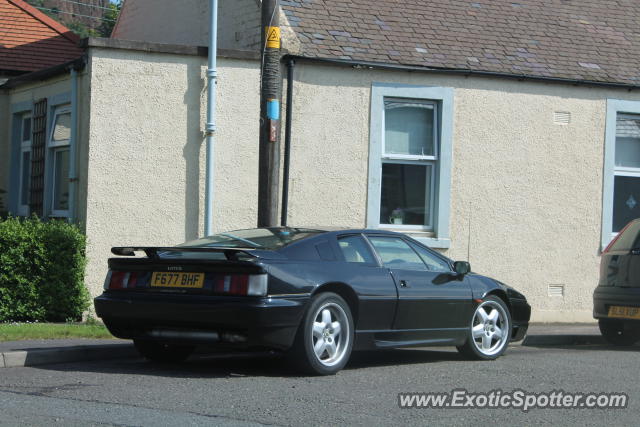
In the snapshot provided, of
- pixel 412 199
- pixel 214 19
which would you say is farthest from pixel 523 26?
pixel 214 19

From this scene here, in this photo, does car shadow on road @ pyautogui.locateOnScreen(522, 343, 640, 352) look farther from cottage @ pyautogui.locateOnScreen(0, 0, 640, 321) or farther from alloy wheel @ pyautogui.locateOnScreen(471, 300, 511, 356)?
cottage @ pyautogui.locateOnScreen(0, 0, 640, 321)

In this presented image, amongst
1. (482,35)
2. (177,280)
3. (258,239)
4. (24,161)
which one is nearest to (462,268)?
(258,239)

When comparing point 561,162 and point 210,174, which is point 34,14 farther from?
point 561,162

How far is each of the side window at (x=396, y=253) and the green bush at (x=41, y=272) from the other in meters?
4.74

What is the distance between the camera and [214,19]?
13500 millimetres

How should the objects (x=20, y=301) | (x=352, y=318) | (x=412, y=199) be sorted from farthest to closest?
(x=412, y=199) < (x=20, y=301) < (x=352, y=318)

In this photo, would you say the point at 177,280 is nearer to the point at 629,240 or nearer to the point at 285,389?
the point at 285,389

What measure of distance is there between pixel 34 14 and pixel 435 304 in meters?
12.6

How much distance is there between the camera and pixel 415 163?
1486cm

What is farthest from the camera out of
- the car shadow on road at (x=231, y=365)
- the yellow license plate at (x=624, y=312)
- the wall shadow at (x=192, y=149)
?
the wall shadow at (x=192, y=149)

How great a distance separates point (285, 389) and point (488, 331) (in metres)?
3.12

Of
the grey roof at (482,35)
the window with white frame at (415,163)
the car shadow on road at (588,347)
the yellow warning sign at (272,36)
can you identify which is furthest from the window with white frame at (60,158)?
the car shadow on road at (588,347)

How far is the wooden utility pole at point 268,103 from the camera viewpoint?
471 inches

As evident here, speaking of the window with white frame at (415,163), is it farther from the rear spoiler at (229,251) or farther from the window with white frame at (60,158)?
the rear spoiler at (229,251)
